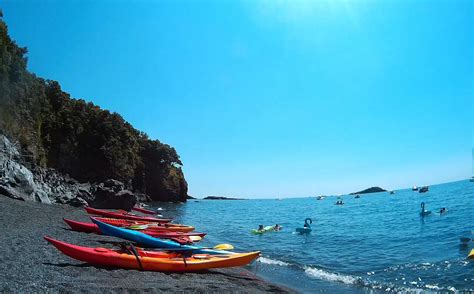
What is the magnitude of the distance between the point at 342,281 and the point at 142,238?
311 inches

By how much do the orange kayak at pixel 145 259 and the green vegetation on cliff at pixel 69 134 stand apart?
2256cm

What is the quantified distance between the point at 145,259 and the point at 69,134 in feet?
135

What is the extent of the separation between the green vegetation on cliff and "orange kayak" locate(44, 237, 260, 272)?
22.6 m

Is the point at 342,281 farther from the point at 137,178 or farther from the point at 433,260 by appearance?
the point at 137,178

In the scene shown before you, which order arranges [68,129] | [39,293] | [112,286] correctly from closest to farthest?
[39,293], [112,286], [68,129]

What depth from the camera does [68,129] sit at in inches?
1734

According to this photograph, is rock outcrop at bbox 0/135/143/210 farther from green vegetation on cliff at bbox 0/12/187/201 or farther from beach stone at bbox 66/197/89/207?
green vegetation on cliff at bbox 0/12/187/201

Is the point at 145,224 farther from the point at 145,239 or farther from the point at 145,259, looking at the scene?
the point at 145,259

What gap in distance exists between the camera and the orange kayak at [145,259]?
8.44 meters

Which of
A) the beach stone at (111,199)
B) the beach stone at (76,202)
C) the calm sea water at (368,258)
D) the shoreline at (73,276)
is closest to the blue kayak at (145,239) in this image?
the shoreline at (73,276)

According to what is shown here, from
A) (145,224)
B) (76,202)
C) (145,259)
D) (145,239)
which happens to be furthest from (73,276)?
(76,202)

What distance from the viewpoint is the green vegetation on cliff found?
96.9 feet

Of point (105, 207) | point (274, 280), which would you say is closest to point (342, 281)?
point (274, 280)

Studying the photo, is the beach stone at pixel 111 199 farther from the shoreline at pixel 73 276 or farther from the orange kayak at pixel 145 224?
the shoreline at pixel 73 276
